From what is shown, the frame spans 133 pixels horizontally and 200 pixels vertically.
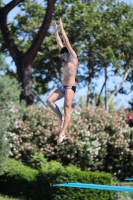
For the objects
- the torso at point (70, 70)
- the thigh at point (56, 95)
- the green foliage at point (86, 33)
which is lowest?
the green foliage at point (86, 33)

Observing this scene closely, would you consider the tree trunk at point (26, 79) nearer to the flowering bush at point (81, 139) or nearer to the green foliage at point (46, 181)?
the flowering bush at point (81, 139)

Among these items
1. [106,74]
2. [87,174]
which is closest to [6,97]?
[87,174]

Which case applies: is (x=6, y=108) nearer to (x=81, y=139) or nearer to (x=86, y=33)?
(x=81, y=139)

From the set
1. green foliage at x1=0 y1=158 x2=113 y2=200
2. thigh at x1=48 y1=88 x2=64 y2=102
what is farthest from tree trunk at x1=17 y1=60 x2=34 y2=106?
thigh at x1=48 y1=88 x2=64 y2=102

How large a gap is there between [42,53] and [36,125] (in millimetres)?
13647

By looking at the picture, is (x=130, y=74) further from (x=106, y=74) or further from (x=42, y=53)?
(x=42, y=53)

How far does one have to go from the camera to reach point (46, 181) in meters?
16.9

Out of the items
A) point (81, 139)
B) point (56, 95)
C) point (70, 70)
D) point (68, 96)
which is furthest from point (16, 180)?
point (70, 70)

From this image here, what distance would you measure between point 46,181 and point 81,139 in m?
4.09

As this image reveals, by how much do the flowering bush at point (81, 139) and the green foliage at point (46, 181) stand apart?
136 cm

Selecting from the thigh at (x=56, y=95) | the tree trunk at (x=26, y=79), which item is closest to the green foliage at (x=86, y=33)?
the tree trunk at (x=26, y=79)

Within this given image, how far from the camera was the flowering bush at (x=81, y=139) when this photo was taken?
1997 cm

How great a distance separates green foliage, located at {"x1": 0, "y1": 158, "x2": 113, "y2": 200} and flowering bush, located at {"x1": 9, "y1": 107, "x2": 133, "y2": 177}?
136cm

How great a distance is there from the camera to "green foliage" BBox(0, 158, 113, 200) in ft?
53.7
